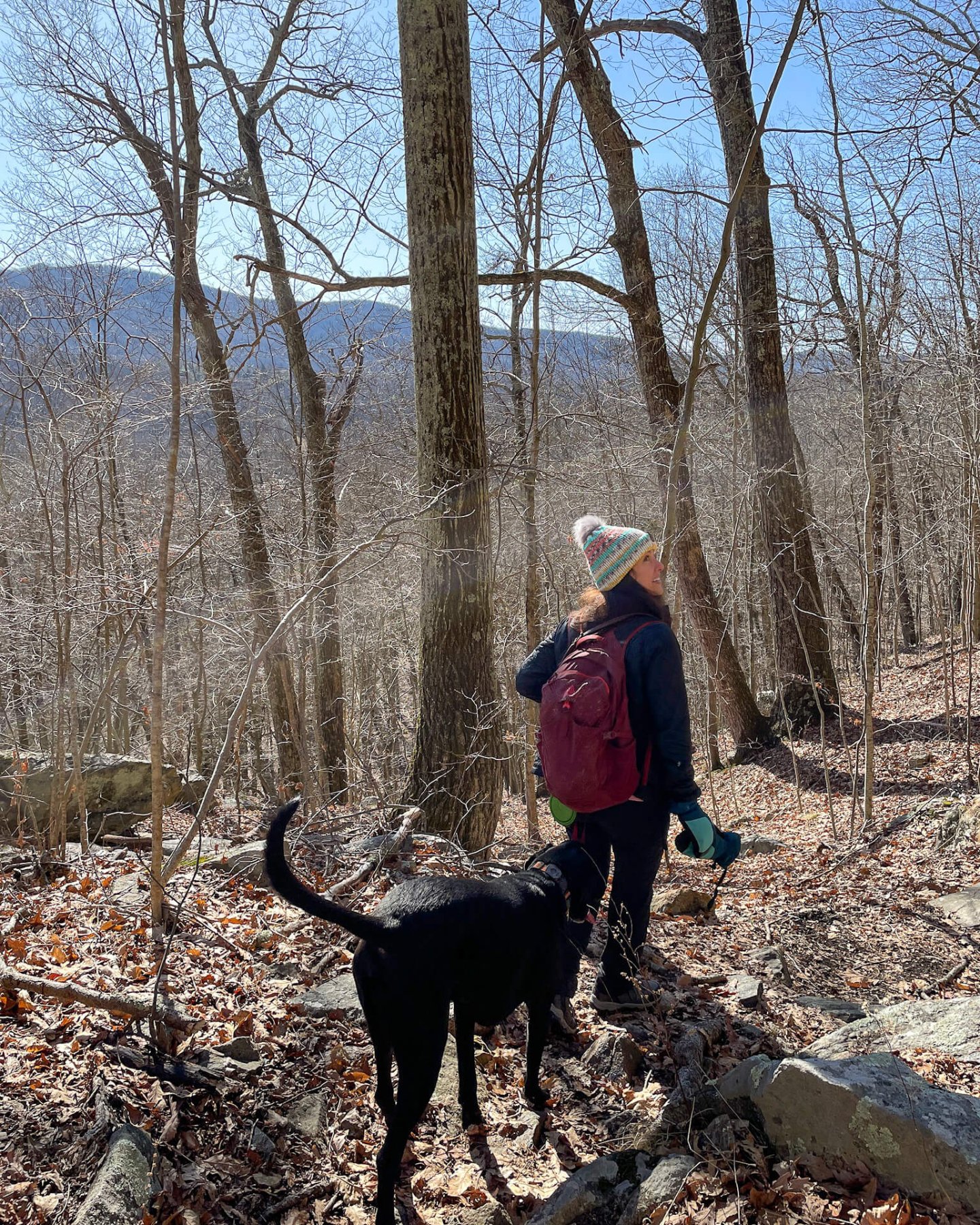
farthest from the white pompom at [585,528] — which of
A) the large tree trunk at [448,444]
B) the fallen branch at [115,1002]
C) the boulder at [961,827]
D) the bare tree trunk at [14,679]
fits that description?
the bare tree trunk at [14,679]

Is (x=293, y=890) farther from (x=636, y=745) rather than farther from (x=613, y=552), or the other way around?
(x=613, y=552)

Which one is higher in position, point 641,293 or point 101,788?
point 641,293

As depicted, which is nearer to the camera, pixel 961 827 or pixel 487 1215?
pixel 487 1215

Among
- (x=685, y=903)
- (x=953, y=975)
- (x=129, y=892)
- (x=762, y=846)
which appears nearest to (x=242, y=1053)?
(x=129, y=892)

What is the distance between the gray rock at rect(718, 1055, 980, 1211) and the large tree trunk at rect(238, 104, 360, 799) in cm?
729

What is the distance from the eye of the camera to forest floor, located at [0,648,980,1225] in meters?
2.61

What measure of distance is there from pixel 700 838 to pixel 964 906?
104 inches

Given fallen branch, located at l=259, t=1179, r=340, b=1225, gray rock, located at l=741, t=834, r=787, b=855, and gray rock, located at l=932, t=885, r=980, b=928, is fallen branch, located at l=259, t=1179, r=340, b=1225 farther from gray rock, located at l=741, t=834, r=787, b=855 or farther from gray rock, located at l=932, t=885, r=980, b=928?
gray rock, located at l=741, t=834, r=787, b=855

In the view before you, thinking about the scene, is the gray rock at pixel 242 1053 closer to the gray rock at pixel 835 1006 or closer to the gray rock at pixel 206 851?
the gray rock at pixel 206 851

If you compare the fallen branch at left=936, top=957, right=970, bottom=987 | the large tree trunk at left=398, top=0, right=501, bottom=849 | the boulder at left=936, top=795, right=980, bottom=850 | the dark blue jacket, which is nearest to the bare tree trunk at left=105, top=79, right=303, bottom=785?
the large tree trunk at left=398, top=0, right=501, bottom=849

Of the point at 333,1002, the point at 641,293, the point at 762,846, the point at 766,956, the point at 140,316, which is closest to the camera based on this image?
the point at 333,1002

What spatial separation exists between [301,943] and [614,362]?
1286 cm

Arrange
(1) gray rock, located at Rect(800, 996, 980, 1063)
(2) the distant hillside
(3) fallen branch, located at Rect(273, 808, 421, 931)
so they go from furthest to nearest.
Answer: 1. (2) the distant hillside
2. (3) fallen branch, located at Rect(273, 808, 421, 931)
3. (1) gray rock, located at Rect(800, 996, 980, 1063)

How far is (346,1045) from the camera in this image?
334cm
